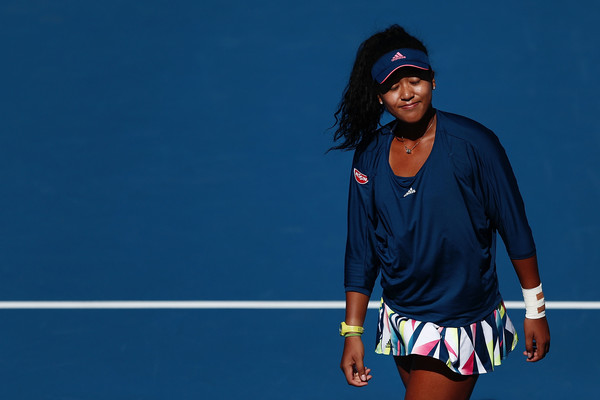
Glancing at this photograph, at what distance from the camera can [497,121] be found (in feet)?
21.6

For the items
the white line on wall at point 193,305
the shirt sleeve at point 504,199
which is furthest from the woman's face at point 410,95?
the white line on wall at point 193,305

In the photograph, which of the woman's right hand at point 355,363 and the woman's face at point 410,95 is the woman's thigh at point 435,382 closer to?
the woman's right hand at point 355,363

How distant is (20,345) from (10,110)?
212 cm

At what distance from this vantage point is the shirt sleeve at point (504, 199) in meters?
3.10

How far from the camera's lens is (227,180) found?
6.57 metres

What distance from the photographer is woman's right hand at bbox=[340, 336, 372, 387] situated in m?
3.42

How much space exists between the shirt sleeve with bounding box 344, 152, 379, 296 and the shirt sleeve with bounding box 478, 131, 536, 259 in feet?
1.43

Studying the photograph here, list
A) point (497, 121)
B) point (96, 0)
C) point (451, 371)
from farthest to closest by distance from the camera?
point (96, 0) < point (497, 121) < point (451, 371)

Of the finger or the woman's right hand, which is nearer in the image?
the finger

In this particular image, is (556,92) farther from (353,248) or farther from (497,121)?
(353,248)

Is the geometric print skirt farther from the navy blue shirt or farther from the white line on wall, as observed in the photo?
the white line on wall

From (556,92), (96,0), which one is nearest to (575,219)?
(556,92)

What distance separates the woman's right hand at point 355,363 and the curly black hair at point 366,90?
0.75 m

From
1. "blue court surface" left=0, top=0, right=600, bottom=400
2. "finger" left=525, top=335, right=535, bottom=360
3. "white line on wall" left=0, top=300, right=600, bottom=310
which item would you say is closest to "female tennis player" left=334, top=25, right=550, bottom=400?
"finger" left=525, top=335, right=535, bottom=360
